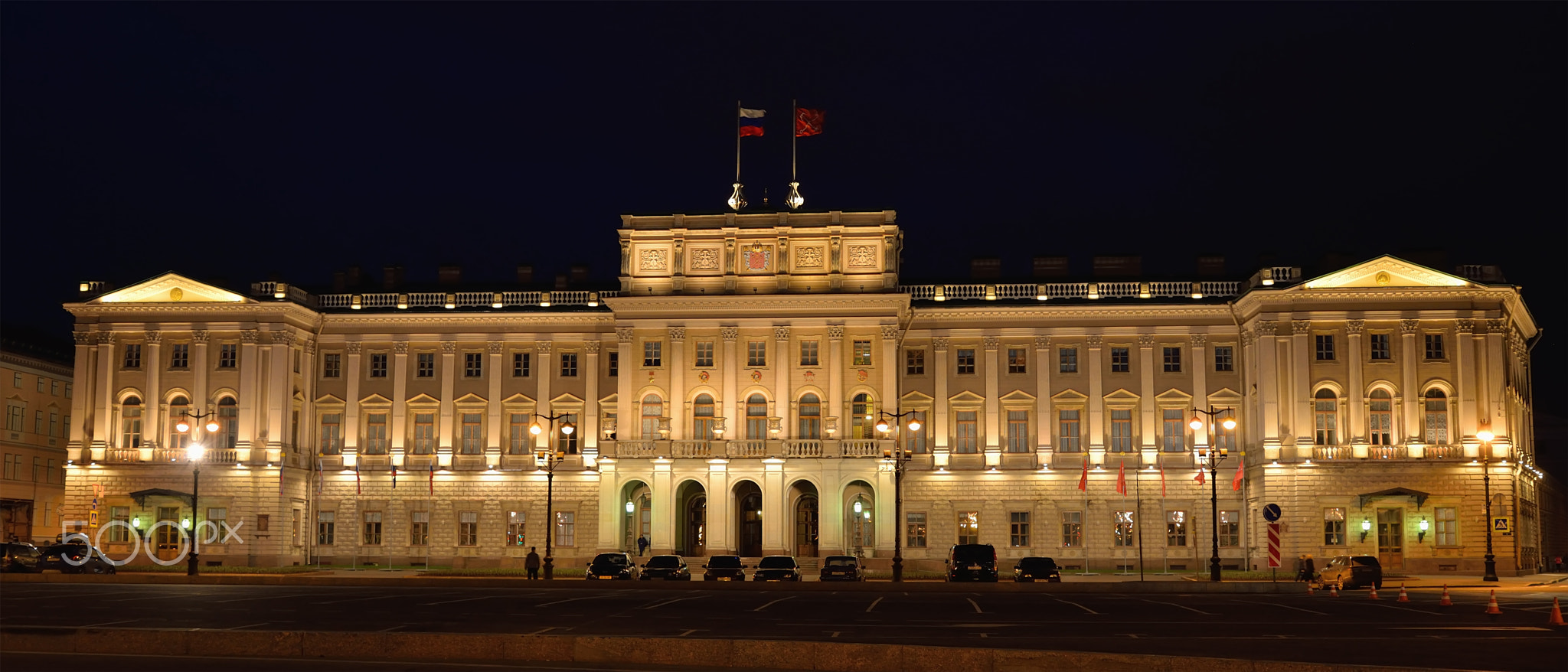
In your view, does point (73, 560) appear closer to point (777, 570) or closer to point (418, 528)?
point (418, 528)

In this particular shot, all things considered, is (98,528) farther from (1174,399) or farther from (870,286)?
(1174,399)

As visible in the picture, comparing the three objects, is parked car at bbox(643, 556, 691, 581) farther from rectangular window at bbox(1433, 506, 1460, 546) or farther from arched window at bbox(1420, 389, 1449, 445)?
arched window at bbox(1420, 389, 1449, 445)

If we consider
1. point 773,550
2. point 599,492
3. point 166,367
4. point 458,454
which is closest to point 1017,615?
point 773,550

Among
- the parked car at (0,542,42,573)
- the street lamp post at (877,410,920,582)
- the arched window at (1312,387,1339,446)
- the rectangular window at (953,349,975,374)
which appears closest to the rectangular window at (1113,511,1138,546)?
the arched window at (1312,387,1339,446)

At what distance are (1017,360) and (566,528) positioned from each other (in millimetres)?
23367

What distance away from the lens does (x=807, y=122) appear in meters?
73.9

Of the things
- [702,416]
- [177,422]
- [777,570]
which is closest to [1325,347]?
[702,416]

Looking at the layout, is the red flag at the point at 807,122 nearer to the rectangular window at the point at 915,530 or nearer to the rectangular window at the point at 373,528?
the rectangular window at the point at 915,530

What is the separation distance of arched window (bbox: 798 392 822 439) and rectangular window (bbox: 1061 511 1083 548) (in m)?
12.4

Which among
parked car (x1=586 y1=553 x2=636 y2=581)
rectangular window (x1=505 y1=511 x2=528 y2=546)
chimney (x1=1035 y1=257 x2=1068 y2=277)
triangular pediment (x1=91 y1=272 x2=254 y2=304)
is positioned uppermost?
chimney (x1=1035 y1=257 x2=1068 y2=277)

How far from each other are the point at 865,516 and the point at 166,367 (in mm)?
34007

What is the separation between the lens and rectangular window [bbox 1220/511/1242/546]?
242 ft

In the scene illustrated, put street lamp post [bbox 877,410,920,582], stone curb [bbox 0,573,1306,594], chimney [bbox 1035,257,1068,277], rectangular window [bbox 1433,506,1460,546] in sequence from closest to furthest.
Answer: stone curb [bbox 0,573,1306,594] → street lamp post [bbox 877,410,920,582] → rectangular window [bbox 1433,506,1460,546] → chimney [bbox 1035,257,1068,277]

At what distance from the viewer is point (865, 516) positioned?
251 feet
